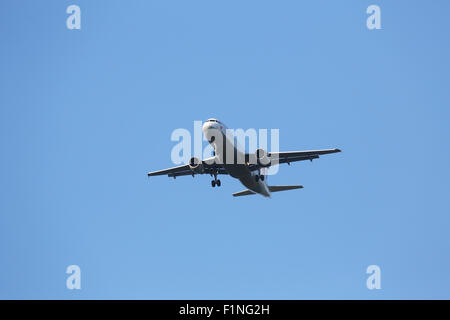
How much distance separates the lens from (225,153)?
5684 cm

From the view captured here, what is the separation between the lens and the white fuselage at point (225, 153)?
55562 mm

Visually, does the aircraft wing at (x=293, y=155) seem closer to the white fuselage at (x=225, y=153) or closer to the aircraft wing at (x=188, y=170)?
the white fuselage at (x=225, y=153)

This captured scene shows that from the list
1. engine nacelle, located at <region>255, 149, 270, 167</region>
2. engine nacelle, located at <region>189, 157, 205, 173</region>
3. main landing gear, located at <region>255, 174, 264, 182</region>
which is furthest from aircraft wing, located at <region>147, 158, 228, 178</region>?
engine nacelle, located at <region>255, 149, 270, 167</region>

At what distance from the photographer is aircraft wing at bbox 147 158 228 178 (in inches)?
2389

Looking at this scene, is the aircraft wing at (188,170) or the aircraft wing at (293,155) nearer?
the aircraft wing at (188,170)

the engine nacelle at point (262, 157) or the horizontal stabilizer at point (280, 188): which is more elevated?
the engine nacelle at point (262, 157)

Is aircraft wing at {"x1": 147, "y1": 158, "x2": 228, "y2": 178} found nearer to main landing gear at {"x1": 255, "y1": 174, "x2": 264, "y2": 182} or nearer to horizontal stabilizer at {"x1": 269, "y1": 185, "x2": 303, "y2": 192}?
main landing gear at {"x1": 255, "y1": 174, "x2": 264, "y2": 182}

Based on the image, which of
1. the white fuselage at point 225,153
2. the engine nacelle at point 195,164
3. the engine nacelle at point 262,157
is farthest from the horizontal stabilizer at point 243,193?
the engine nacelle at point 262,157

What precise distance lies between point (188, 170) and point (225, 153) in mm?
10424

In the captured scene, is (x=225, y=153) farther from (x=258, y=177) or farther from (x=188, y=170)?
(x=188, y=170)
